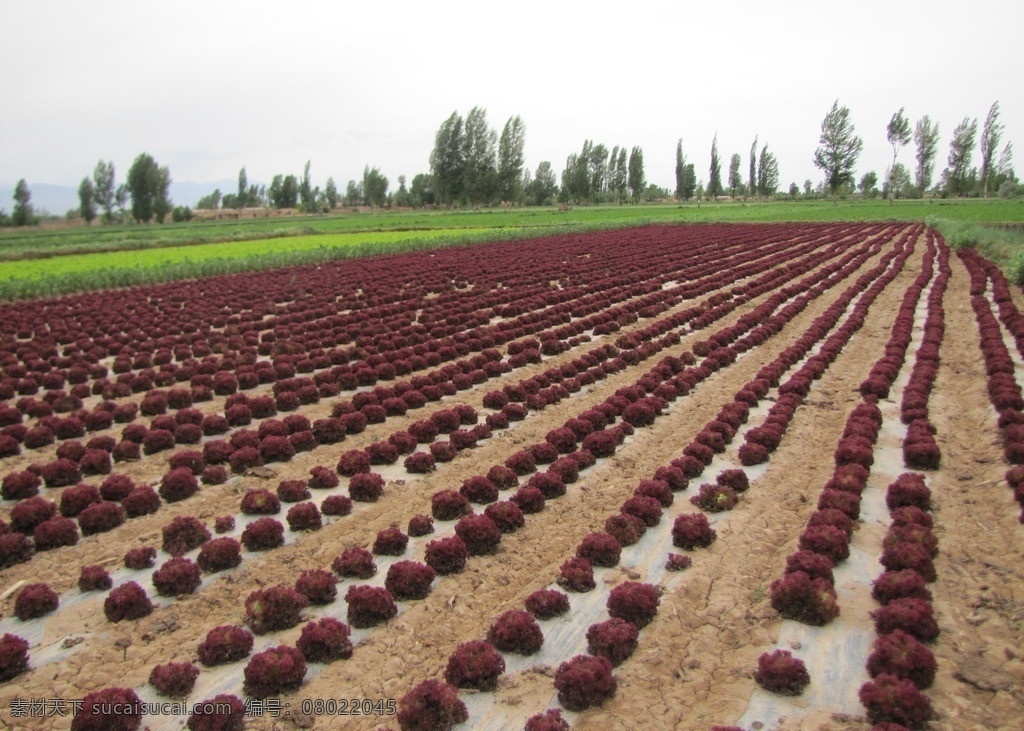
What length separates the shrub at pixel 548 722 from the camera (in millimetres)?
4758

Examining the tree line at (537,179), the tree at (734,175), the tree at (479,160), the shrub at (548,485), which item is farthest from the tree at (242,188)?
the shrub at (548,485)

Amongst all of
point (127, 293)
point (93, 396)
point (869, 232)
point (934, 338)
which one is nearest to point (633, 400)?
point (934, 338)

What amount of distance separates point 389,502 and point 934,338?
14315 millimetres

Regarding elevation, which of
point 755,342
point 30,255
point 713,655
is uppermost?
point 30,255

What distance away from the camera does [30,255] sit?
42906 mm

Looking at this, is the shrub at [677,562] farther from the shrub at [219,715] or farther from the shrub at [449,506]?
the shrub at [219,715]

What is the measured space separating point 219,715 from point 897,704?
4.75 metres

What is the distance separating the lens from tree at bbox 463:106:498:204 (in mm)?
111312

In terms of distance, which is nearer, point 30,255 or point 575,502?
point 575,502

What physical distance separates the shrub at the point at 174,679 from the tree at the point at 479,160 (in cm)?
10973

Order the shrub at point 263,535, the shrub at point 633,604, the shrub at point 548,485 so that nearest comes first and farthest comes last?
the shrub at point 633,604 → the shrub at point 263,535 → the shrub at point 548,485

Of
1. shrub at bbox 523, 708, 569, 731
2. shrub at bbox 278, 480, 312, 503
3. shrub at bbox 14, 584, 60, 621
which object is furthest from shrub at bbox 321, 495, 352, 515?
shrub at bbox 523, 708, 569, 731

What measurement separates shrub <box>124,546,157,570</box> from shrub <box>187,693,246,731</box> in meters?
2.55

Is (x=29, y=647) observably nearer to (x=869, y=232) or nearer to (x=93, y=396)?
(x=93, y=396)
